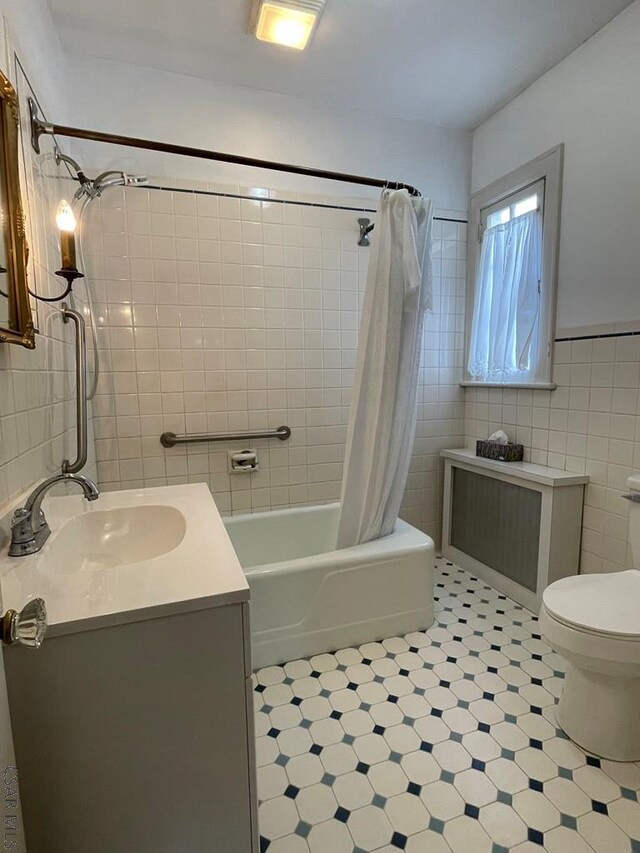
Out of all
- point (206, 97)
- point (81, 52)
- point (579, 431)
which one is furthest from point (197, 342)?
point (579, 431)

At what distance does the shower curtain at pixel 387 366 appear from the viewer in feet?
6.09

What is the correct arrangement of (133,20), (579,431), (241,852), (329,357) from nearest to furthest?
(241,852)
(133,20)
(579,431)
(329,357)

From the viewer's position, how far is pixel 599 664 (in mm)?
1275

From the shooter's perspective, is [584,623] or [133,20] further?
[133,20]

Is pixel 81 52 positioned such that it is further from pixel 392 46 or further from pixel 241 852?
pixel 241 852

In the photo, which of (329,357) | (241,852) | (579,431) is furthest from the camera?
(329,357)

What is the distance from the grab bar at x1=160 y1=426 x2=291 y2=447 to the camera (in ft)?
7.35

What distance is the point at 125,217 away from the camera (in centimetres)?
207

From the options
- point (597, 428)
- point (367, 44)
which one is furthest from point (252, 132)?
point (597, 428)

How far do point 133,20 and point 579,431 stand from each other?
267 centimetres

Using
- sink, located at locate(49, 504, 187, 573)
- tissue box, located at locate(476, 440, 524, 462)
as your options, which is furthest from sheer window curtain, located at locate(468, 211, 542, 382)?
sink, located at locate(49, 504, 187, 573)

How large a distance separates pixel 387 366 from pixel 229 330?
0.92 metres

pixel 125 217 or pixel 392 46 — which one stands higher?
pixel 392 46

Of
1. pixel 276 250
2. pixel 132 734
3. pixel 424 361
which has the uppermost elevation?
pixel 276 250
